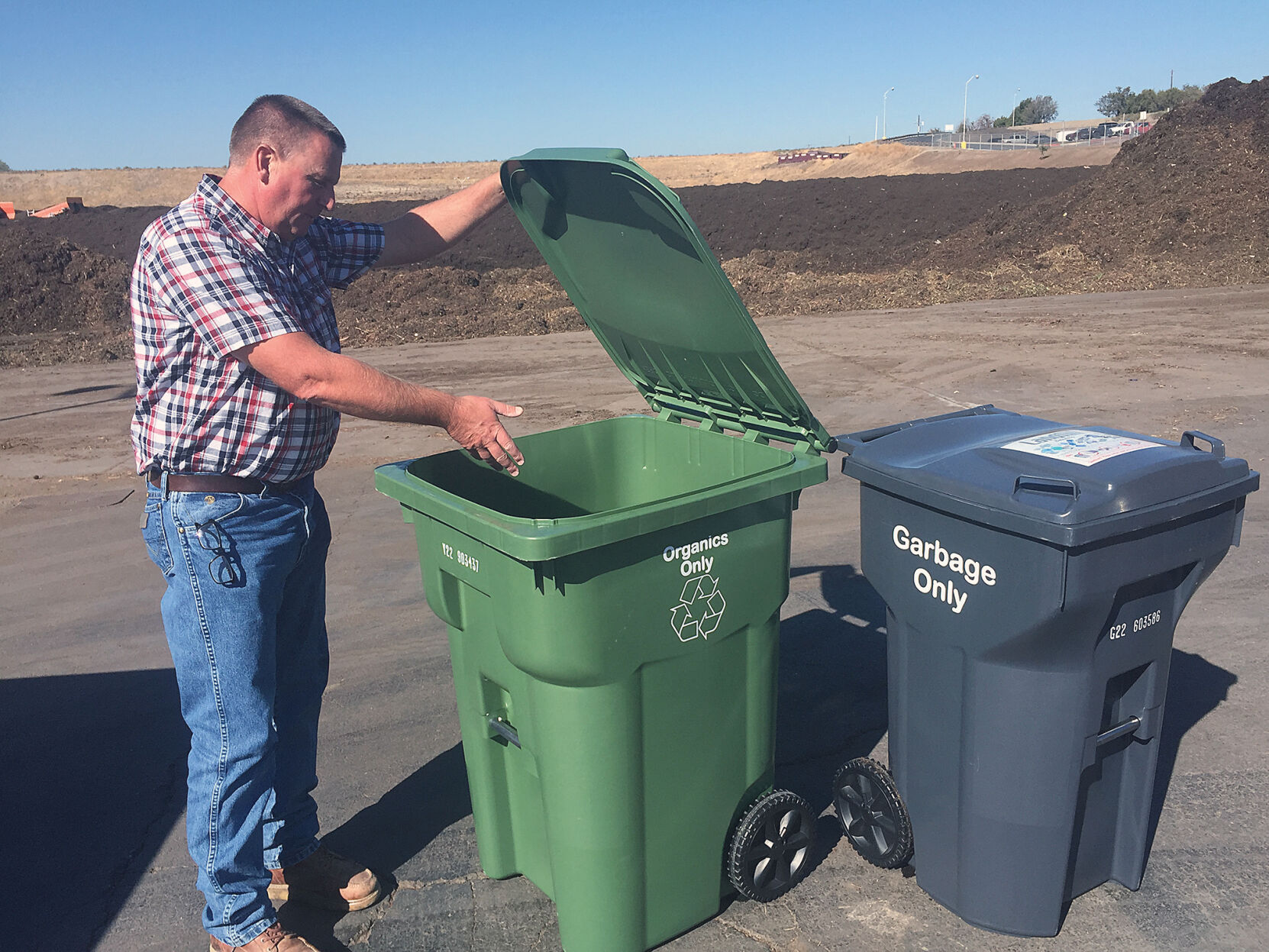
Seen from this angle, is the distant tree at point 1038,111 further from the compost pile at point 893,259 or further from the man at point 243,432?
the man at point 243,432

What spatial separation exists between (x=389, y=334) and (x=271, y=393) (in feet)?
44.0

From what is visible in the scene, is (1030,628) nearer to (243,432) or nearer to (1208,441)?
(1208,441)

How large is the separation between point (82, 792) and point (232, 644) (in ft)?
5.94

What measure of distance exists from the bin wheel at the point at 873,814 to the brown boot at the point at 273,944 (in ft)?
5.38

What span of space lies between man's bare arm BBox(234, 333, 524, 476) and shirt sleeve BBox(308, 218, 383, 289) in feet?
2.24

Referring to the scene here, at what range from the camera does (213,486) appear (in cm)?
239

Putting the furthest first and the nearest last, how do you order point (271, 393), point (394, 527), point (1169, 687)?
1. point (394, 527)
2. point (1169, 687)
3. point (271, 393)

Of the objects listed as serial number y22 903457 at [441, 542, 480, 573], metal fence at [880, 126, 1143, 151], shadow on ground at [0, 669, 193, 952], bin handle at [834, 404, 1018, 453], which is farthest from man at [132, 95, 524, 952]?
metal fence at [880, 126, 1143, 151]

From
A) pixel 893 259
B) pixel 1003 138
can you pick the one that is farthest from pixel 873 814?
pixel 1003 138

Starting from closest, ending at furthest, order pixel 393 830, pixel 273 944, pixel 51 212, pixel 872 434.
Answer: pixel 273 944 < pixel 872 434 < pixel 393 830 < pixel 51 212

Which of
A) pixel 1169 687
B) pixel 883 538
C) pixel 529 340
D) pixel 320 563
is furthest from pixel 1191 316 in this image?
pixel 320 563

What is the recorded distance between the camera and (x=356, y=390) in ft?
7.38

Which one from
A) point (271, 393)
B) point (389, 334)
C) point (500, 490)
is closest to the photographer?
point (271, 393)

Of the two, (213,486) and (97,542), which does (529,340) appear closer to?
(97,542)
